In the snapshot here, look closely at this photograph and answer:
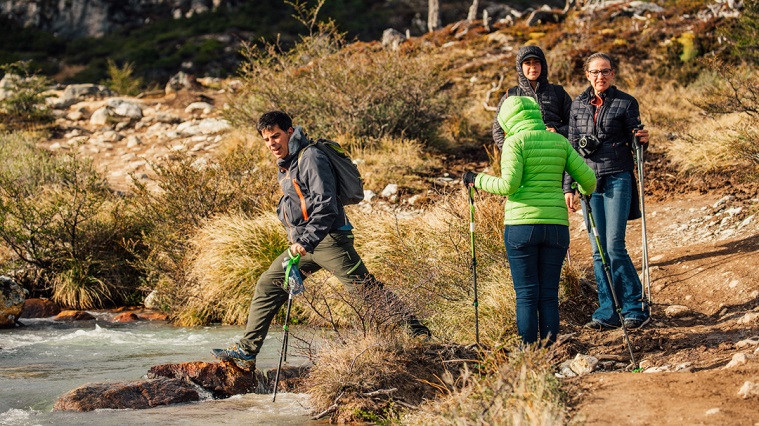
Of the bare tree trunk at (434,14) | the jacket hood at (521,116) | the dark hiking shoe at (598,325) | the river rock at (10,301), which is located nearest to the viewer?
the jacket hood at (521,116)

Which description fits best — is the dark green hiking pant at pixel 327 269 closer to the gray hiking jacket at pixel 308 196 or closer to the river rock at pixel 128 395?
the gray hiking jacket at pixel 308 196

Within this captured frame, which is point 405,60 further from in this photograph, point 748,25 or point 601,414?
point 601,414

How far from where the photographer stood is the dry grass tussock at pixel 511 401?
3820 mm

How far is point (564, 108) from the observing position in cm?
684

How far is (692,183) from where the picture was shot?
9883 mm

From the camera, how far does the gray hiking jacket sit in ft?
17.7

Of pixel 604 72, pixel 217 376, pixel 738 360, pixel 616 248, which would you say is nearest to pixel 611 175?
pixel 616 248

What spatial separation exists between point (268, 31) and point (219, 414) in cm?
3114

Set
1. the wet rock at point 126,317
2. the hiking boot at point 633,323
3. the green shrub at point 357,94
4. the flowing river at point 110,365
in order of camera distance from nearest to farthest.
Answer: the flowing river at point 110,365
the hiking boot at point 633,323
the wet rock at point 126,317
the green shrub at point 357,94

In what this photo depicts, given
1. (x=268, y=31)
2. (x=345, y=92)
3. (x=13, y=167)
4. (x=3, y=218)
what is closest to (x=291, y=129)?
(x=3, y=218)

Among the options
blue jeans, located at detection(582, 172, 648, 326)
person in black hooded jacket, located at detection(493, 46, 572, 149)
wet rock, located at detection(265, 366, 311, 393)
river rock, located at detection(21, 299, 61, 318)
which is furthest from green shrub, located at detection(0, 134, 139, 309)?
blue jeans, located at detection(582, 172, 648, 326)

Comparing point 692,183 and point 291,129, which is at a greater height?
point 291,129

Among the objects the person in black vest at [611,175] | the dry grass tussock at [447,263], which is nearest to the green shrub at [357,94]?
the dry grass tussock at [447,263]

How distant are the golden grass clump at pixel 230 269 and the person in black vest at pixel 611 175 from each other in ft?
13.0
